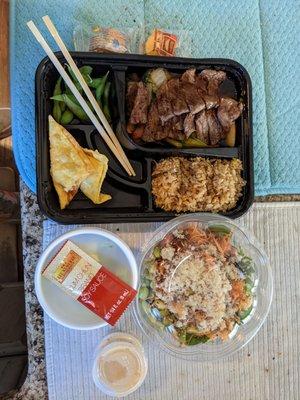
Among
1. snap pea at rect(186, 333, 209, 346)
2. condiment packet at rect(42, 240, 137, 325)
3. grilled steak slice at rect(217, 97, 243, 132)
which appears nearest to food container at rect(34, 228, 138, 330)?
condiment packet at rect(42, 240, 137, 325)

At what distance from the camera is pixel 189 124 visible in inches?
47.8

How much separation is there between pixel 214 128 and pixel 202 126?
0.03 meters

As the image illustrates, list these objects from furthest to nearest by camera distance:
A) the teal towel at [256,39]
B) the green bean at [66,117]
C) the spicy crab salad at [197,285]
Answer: the teal towel at [256,39], the green bean at [66,117], the spicy crab salad at [197,285]

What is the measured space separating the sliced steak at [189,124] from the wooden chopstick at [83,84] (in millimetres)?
159

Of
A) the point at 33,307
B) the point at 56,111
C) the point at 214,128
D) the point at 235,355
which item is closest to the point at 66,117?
the point at 56,111

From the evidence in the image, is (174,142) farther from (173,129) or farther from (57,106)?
(57,106)

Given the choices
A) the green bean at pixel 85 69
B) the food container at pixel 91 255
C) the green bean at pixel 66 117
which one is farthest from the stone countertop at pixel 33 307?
the green bean at pixel 85 69

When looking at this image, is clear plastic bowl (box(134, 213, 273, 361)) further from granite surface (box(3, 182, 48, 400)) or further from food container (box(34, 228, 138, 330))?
granite surface (box(3, 182, 48, 400))

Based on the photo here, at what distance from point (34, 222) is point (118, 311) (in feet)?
1.03

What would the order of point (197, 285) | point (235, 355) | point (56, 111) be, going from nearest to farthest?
point (197, 285)
point (56, 111)
point (235, 355)

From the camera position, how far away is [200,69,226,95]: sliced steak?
4.00ft

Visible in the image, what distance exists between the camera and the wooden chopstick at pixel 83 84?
3.68 feet

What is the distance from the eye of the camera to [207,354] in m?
1.18

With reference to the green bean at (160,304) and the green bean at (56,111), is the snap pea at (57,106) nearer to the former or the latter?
the green bean at (56,111)
